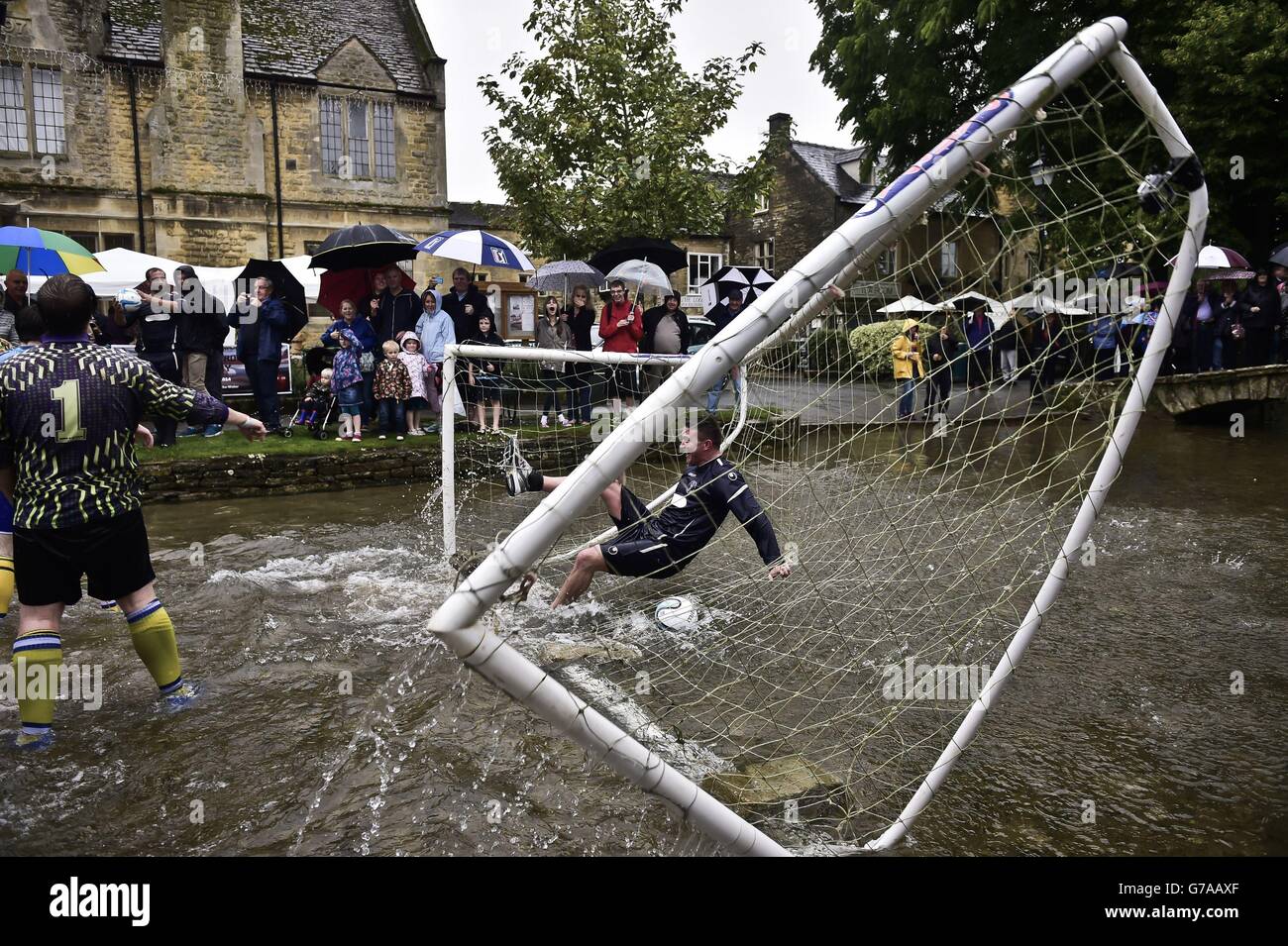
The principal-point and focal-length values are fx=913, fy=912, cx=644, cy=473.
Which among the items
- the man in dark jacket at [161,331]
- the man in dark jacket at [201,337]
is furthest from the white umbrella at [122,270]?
the man in dark jacket at [161,331]

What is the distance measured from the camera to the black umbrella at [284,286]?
1266 cm

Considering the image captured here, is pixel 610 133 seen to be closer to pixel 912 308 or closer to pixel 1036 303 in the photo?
pixel 912 308

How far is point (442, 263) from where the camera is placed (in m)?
28.1

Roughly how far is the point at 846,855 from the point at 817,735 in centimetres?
114

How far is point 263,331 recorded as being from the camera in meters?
11.9

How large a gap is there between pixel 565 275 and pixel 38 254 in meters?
7.44

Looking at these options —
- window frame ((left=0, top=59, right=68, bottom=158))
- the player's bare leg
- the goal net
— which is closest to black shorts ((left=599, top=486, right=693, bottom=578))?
the player's bare leg

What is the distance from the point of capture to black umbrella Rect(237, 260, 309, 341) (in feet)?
41.5

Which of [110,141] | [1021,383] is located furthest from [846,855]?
[110,141]

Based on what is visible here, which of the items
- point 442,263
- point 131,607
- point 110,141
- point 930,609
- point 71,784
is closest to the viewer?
point 71,784

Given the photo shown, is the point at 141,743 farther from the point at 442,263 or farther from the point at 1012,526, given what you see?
the point at 442,263

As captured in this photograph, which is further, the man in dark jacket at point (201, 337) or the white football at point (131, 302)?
the white football at point (131, 302)

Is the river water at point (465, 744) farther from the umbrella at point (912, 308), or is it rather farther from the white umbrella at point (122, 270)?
the white umbrella at point (122, 270)

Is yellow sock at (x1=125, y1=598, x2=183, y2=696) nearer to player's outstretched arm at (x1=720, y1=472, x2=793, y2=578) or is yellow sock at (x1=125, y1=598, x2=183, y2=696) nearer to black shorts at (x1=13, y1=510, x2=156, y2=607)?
black shorts at (x1=13, y1=510, x2=156, y2=607)
